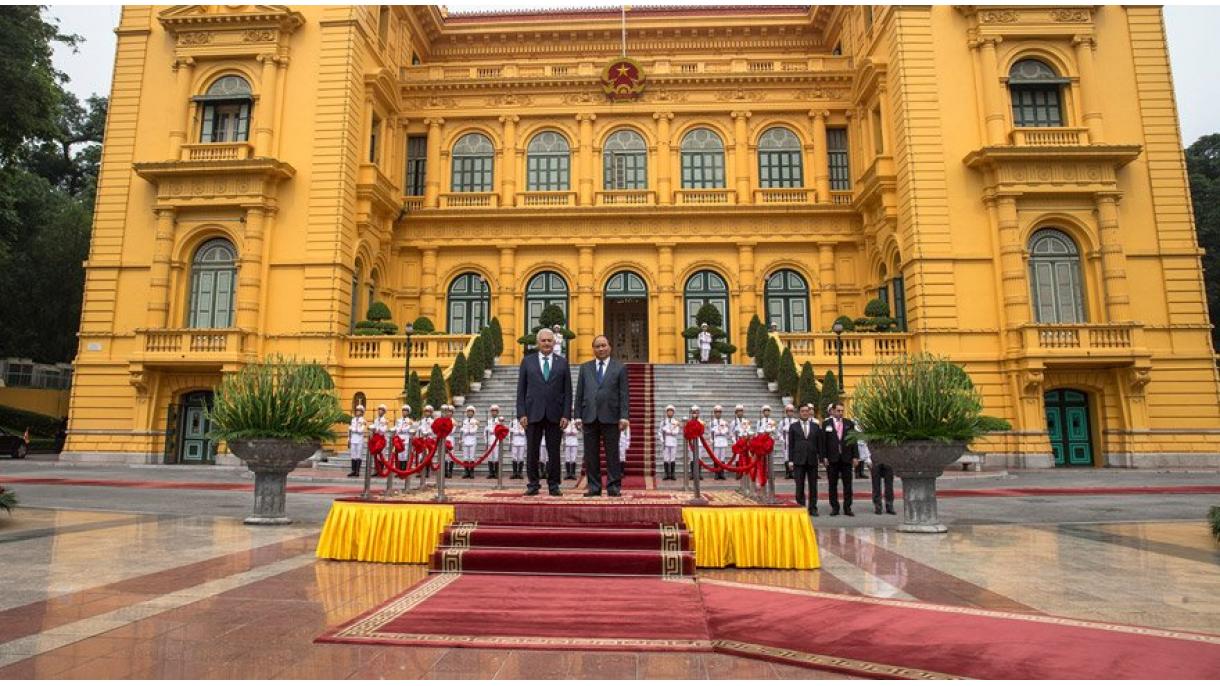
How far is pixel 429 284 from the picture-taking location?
28469 mm

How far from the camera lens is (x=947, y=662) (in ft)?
13.0

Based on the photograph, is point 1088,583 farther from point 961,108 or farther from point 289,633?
point 961,108

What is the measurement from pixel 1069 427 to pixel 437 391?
66.8 ft

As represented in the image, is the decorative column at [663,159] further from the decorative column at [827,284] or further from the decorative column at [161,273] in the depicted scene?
the decorative column at [161,273]

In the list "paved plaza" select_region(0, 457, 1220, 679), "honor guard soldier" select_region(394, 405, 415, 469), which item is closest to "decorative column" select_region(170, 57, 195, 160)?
"honor guard soldier" select_region(394, 405, 415, 469)

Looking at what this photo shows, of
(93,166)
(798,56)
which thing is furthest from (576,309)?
(93,166)

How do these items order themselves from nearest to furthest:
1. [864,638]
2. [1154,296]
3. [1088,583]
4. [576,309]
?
[864,638] → [1088,583] → [1154,296] → [576,309]

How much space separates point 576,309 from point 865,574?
72.5 feet

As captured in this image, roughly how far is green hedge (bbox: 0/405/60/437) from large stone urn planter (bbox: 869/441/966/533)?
37.8 m

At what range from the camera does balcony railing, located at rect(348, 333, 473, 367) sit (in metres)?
23.7

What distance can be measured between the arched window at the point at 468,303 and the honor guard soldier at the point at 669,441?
12688 mm

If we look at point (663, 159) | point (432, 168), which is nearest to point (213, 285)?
point (432, 168)

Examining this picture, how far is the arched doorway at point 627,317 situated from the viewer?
1115 inches

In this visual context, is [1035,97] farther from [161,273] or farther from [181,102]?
[161,273]
